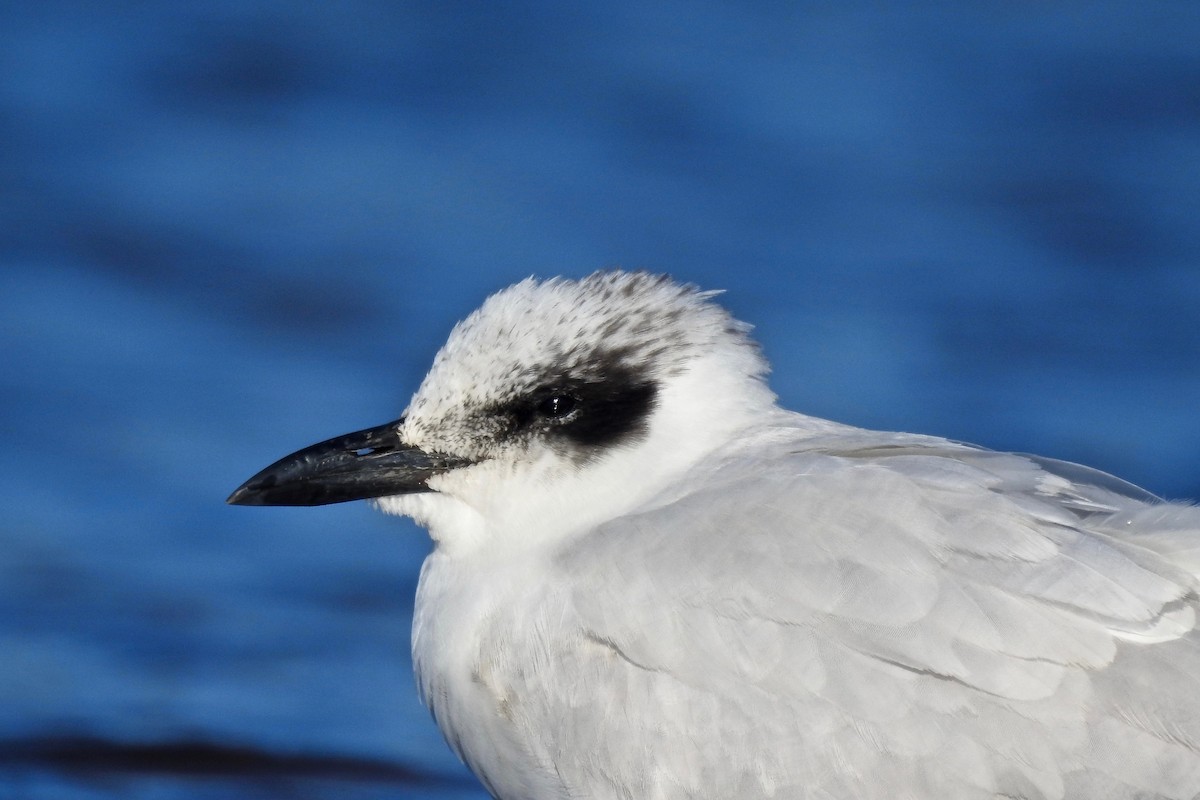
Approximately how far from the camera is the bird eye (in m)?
5.64

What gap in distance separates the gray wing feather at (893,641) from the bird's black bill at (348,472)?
68cm

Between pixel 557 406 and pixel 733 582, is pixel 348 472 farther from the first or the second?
pixel 733 582

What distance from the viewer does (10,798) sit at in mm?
7441

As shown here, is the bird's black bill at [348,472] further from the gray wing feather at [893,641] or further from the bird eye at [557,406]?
the gray wing feather at [893,641]

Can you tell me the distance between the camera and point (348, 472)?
5734 mm

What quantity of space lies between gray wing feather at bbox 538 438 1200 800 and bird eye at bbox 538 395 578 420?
0.53m

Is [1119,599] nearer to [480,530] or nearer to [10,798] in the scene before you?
[480,530]

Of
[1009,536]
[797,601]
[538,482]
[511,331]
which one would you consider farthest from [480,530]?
[1009,536]

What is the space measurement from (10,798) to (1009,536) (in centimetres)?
458

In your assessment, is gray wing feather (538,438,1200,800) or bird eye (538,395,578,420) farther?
bird eye (538,395,578,420)

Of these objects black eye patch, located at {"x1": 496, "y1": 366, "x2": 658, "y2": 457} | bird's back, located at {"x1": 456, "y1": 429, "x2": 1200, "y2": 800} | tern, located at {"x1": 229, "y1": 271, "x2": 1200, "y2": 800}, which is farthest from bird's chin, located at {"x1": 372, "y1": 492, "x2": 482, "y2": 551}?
bird's back, located at {"x1": 456, "y1": 429, "x2": 1200, "y2": 800}

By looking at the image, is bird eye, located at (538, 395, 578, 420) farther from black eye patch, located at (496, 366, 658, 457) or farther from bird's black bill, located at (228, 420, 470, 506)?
bird's black bill, located at (228, 420, 470, 506)

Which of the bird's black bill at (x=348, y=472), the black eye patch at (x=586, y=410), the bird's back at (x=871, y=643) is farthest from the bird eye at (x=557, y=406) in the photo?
the bird's back at (x=871, y=643)

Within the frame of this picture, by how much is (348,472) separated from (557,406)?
71 centimetres
